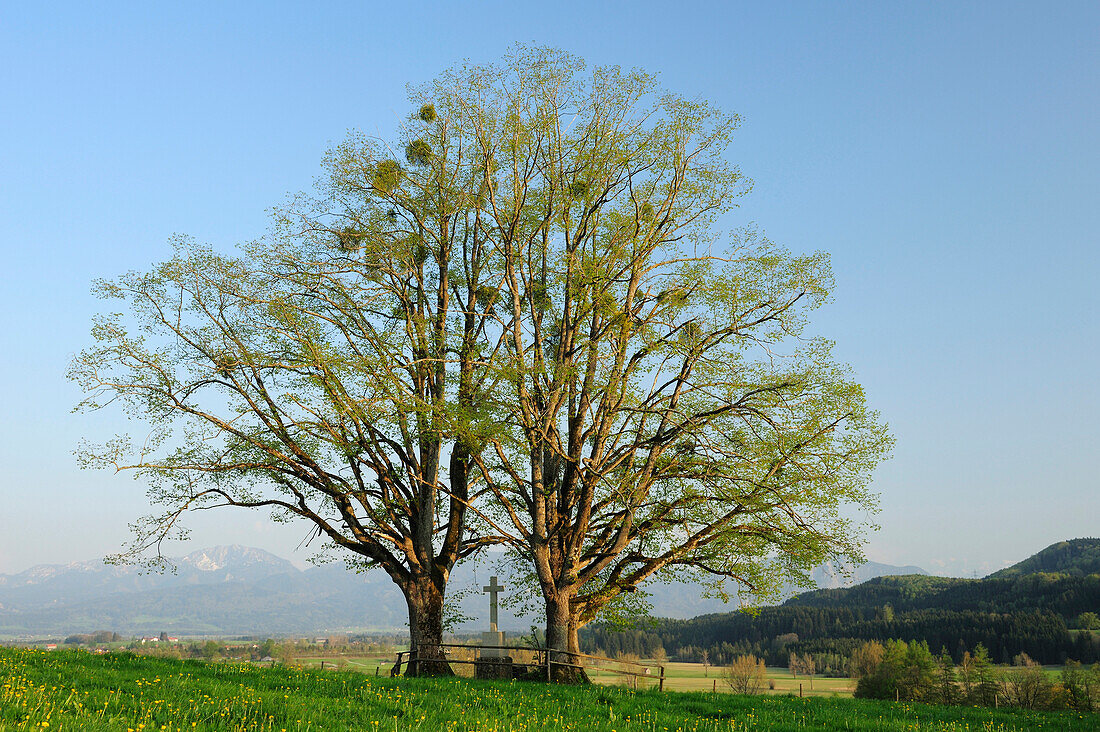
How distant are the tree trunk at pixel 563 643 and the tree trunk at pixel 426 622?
353cm

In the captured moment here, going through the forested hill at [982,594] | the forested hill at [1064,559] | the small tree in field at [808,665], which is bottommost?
the small tree in field at [808,665]

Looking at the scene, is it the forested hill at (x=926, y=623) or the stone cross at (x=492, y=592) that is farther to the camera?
the forested hill at (x=926, y=623)

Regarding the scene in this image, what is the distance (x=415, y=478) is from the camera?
861 inches

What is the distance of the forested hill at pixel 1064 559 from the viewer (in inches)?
6353

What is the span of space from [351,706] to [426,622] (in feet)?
35.6

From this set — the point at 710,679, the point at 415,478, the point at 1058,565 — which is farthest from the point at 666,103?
the point at 1058,565

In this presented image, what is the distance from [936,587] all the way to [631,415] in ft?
525

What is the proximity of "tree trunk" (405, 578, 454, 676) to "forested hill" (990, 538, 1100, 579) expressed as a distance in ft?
588

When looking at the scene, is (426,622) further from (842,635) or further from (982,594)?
(982,594)

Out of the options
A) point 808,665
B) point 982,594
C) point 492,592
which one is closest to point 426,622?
point 492,592

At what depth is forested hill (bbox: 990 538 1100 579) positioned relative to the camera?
6353 inches

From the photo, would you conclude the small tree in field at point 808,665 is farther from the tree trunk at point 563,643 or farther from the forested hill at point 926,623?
the tree trunk at point 563,643

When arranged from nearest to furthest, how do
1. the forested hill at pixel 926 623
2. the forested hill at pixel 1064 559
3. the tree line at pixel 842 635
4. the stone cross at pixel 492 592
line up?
the stone cross at pixel 492 592 → the tree line at pixel 842 635 → the forested hill at pixel 926 623 → the forested hill at pixel 1064 559

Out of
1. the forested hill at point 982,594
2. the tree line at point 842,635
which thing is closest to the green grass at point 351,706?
the tree line at point 842,635
